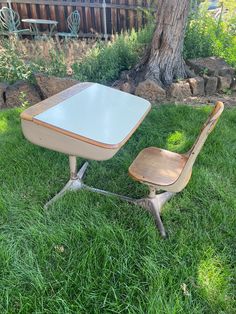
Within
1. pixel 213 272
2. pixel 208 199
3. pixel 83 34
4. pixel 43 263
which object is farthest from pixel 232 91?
pixel 83 34

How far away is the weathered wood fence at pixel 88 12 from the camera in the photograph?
7410 mm

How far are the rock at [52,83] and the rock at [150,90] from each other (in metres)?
0.85

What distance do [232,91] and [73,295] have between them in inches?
144

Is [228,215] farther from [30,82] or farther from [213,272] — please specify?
[30,82]

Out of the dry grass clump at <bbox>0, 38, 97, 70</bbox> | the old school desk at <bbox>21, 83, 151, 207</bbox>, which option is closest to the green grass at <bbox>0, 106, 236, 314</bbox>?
the old school desk at <bbox>21, 83, 151, 207</bbox>

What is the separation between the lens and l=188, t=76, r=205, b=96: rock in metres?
4.05

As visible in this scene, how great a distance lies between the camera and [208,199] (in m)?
2.36

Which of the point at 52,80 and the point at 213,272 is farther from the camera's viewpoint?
the point at 52,80

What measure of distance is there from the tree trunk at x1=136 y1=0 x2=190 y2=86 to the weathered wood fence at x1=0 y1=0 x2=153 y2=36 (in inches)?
133

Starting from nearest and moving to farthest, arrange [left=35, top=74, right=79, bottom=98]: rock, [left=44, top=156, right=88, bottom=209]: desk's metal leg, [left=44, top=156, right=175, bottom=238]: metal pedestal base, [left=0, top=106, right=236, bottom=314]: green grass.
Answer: [left=0, top=106, right=236, bottom=314]: green grass
[left=44, top=156, right=175, bottom=238]: metal pedestal base
[left=44, top=156, right=88, bottom=209]: desk's metal leg
[left=35, top=74, right=79, bottom=98]: rock

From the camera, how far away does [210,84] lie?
4.12 meters

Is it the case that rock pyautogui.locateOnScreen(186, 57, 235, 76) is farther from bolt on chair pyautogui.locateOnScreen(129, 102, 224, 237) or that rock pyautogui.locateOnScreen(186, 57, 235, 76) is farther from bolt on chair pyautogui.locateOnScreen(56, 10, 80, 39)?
bolt on chair pyautogui.locateOnScreen(56, 10, 80, 39)

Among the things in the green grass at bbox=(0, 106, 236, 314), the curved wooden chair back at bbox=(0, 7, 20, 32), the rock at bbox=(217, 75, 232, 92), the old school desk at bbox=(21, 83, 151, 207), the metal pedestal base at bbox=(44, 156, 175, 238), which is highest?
the old school desk at bbox=(21, 83, 151, 207)

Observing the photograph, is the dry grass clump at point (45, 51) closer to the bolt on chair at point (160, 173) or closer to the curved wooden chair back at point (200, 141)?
the bolt on chair at point (160, 173)
